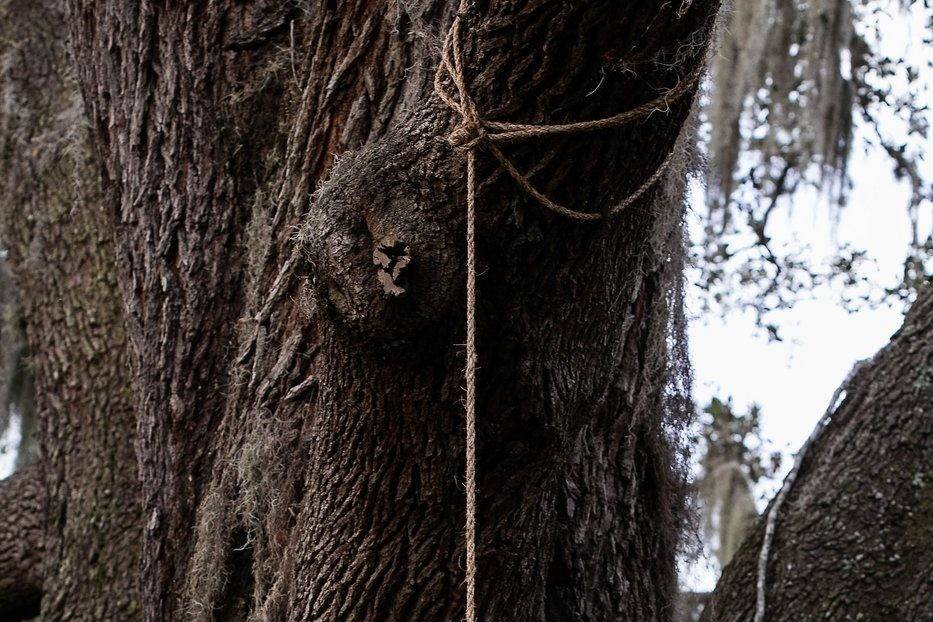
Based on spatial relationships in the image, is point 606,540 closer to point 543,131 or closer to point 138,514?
point 543,131

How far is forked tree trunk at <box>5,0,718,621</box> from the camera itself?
1.73 meters

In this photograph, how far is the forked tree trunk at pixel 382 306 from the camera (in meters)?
1.73

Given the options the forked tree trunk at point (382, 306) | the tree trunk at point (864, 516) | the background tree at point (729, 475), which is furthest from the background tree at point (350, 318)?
the background tree at point (729, 475)

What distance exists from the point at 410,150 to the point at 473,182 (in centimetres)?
14

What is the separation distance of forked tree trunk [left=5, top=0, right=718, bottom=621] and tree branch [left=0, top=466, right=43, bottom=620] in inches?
33.0

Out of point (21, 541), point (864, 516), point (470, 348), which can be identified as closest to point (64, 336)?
point (21, 541)

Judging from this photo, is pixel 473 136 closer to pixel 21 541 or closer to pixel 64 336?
pixel 64 336

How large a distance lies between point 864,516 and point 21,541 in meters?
2.40

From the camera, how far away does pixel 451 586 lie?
195 cm

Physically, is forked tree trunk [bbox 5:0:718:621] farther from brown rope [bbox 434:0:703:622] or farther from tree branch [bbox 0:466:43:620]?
tree branch [bbox 0:466:43:620]

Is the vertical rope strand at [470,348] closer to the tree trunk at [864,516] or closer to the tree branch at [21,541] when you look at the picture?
the tree trunk at [864,516]

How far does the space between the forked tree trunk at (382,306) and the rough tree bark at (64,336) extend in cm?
20

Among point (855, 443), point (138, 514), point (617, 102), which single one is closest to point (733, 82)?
point (855, 443)

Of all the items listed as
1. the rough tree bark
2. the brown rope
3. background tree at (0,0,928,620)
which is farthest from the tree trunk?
the rough tree bark
